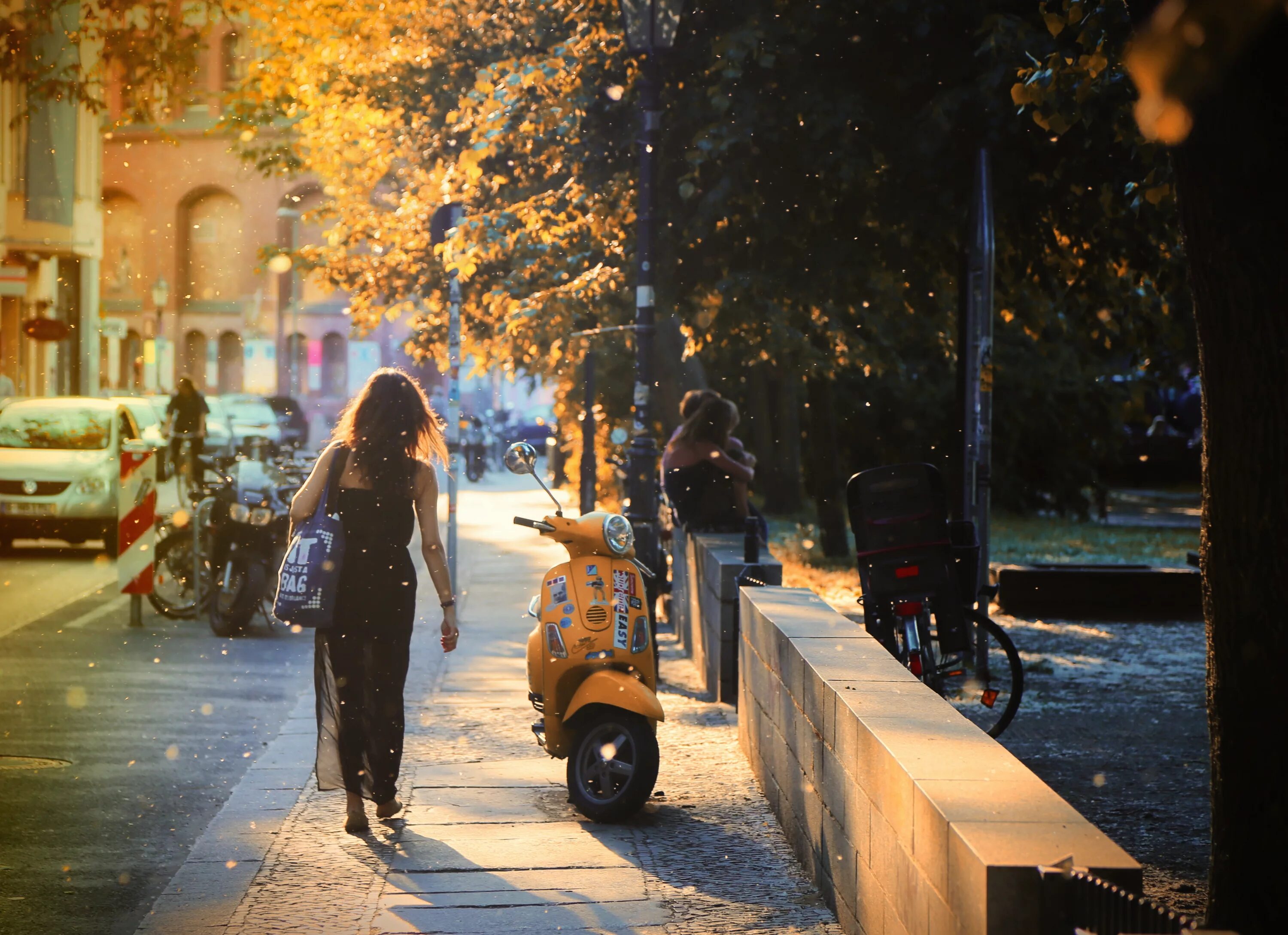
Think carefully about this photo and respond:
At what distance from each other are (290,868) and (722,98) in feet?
23.0

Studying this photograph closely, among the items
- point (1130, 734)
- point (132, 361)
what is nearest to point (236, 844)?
point (1130, 734)

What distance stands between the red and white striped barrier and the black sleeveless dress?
21.3 ft

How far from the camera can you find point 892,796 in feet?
13.4

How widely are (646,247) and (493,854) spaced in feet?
23.0

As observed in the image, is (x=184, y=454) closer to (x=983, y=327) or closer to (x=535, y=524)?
(x=983, y=327)

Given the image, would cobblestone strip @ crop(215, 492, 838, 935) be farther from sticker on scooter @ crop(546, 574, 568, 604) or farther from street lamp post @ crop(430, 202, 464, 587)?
street lamp post @ crop(430, 202, 464, 587)

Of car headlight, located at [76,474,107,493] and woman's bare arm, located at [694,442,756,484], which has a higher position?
woman's bare arm, located at [694,442,756,484]

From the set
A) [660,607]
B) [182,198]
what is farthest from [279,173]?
[182,198]

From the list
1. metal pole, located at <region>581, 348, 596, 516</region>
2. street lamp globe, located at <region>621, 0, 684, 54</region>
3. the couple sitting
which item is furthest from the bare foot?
metal pole, located at <region>581, 348, 596, 516</region>

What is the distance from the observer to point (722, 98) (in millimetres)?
11258

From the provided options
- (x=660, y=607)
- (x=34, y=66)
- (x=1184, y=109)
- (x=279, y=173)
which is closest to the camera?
(x=1184, y=109)

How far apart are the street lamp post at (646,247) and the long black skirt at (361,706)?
17.1 feet

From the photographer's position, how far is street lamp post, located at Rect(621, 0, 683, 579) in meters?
11.4

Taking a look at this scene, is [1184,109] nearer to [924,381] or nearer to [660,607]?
[660,607]
